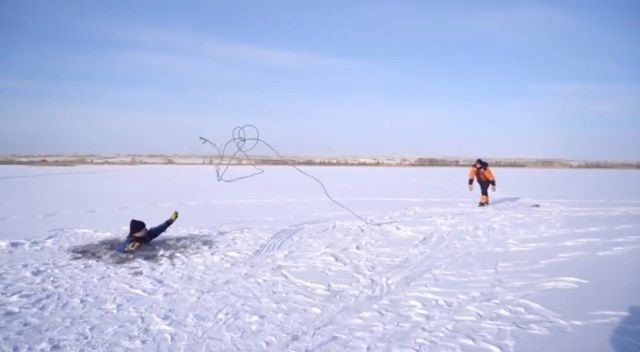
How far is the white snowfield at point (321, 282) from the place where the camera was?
15.0 ft

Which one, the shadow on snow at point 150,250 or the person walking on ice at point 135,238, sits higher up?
the person walking on ice at point 135,238

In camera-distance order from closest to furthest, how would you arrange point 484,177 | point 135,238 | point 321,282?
point 321,282 < point 135,238 < point 484,177

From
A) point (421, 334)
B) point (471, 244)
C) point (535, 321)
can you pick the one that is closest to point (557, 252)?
point (471, 244)

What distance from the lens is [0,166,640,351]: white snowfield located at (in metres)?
4.59

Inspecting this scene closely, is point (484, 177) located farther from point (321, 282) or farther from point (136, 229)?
point (136, 229)

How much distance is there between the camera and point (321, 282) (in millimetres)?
6340

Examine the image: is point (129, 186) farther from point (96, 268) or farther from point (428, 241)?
point (428, 241)

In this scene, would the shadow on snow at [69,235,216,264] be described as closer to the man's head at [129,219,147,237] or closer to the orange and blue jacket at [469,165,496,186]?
the man's head at [129,219,147,237]

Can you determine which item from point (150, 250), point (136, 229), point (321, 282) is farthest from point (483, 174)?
point (136, 229)

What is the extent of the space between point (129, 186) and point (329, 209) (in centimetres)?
1075

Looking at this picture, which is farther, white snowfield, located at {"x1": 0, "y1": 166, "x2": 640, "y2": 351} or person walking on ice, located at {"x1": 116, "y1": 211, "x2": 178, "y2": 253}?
person walking on ice, located at {"x1": 116, "y1": 211, "x2": 178, "y2": 253}

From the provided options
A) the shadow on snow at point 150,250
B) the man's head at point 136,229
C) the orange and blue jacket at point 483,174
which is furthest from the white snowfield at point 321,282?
the orange and blue jacket at point 483,174

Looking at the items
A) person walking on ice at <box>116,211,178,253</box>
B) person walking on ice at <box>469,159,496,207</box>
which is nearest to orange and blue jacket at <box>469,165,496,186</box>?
person walking on ice at <box>469,159,496,207</box>

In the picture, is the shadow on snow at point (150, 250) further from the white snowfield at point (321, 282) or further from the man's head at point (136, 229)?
the man's head at point (136, 229)
